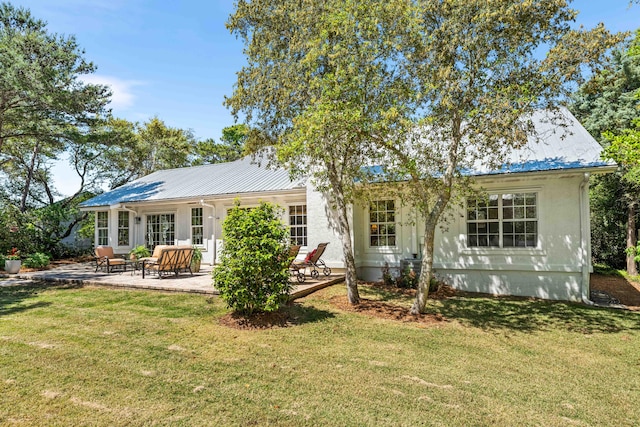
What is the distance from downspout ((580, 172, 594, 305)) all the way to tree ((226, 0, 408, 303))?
5759mm

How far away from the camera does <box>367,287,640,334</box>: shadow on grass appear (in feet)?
24.3

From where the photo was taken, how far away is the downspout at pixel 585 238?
9242mm

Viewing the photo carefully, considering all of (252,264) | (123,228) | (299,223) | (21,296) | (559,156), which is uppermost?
(559,156)

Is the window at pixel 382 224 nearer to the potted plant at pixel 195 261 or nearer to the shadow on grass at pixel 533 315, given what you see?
the shadow on grass at pixel 533 315

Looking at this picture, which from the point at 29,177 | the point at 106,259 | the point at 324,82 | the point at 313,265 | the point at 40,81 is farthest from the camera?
the point at 29,177

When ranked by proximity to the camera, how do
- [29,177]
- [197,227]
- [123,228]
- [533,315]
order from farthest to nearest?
[29,177]
[123,228]
[197,227]
[533,315]

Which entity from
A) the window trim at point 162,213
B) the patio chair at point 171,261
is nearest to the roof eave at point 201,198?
the window trim at point 162,213

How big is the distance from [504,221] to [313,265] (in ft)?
18.5

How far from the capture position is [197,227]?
15.5 metres

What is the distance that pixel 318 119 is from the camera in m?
6.75

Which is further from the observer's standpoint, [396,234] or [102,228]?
[102,228]

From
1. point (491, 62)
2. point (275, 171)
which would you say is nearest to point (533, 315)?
point (491, 62)

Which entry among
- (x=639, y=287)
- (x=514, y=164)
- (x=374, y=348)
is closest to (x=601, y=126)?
(x=639, y=287)

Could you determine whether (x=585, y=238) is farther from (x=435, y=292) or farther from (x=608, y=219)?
(x=608, y=219)
